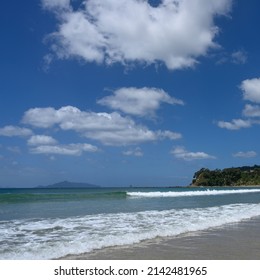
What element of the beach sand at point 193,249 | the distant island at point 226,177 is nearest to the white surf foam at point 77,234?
the beach sand at point 193,249

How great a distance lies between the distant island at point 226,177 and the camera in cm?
15838

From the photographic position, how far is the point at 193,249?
9.20 m

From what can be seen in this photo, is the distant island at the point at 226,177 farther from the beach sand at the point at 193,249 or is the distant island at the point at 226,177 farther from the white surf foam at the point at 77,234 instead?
the beach sand at the point at 193,249

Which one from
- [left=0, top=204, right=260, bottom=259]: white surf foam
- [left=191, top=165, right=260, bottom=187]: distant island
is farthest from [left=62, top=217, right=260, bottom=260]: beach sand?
[left=191, top=165, right=260, bottom=187]: distant island

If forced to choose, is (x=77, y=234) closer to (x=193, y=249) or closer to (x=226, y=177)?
(x=193, y=249)

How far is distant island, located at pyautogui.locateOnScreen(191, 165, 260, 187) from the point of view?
15838 cm

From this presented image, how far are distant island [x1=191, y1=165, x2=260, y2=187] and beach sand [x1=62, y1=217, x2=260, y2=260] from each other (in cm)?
15157

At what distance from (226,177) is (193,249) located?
159495mm

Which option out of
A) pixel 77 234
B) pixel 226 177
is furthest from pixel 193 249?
pixel 226 177

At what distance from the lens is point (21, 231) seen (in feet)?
40.3

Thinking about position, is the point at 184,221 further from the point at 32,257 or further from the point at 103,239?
the point at 32,257
